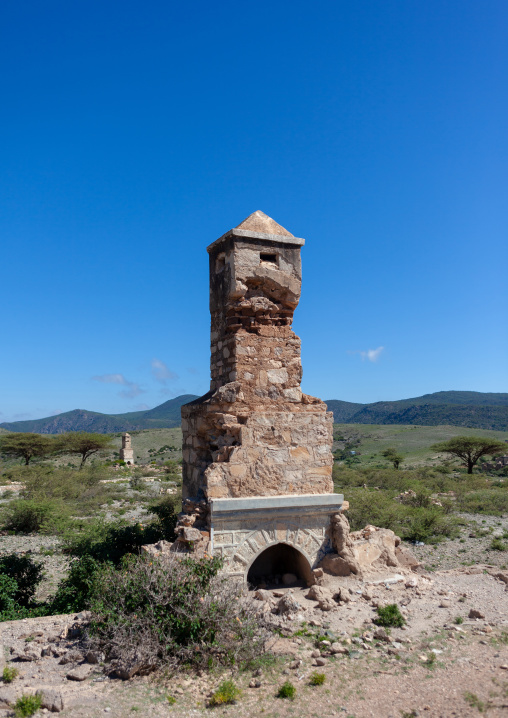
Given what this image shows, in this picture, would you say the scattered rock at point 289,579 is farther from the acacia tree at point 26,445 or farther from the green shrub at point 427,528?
the acacia tree at point 26,445

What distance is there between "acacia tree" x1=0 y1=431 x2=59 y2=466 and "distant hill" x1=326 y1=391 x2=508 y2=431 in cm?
7463

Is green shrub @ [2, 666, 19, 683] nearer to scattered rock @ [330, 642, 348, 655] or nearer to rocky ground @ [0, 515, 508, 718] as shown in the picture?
rocky ground @ [0, 515, 508, 718]

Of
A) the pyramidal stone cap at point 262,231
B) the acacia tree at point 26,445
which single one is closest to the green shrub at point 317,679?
the pyramidal stone cap at point 262,231

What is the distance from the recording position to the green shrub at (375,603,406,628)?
20.8 ft

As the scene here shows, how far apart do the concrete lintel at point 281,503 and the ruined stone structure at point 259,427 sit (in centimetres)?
1

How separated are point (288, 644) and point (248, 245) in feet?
17.6

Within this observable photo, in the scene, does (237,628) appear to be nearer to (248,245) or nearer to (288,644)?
(288,644)

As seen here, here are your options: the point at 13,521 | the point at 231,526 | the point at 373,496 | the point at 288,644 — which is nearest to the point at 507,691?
the point at 288,644

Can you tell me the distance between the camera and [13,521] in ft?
55.0

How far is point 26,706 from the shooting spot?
14.5 feet

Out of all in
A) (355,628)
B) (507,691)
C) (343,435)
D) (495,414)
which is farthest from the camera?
(495,414)

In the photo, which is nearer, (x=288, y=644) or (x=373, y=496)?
(x=288, y=644)

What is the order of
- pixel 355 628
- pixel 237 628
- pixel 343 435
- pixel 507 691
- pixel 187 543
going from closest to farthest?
1. pixel 507 691
2. pixel 237 628
3. pixel 355 628
4. pixel 187 543
5. pixel 343 435

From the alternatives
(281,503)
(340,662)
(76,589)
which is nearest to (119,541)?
(76,589)
